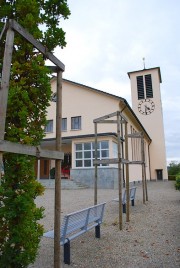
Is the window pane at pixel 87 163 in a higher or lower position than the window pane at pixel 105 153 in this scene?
lower

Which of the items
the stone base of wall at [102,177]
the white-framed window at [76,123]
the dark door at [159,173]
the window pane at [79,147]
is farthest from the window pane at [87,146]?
the dark door at [159,173]

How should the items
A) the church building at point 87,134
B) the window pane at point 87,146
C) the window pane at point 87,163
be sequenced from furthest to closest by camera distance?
the window pane at point 87,146 < the window pane at point 87,163 < the church building at point 87,134

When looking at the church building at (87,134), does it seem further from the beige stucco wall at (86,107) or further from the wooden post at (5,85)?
the wooden post at (5,85)

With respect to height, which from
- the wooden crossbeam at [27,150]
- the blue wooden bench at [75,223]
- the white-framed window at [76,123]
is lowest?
the blue wooden bench at [75,223]

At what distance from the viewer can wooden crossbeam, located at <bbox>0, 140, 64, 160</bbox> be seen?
283 cm

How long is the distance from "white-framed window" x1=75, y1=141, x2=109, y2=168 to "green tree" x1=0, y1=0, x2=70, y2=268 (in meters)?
16.8

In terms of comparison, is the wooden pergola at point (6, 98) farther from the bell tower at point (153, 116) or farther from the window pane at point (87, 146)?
the bell tower at point (153, 116)

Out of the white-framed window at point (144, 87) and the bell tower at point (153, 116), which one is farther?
the white-framed window at point (144, 87)

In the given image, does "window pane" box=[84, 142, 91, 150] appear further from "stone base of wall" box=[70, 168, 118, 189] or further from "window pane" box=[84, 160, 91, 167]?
"stone base of wall" box=[70, 168, 118, 189]

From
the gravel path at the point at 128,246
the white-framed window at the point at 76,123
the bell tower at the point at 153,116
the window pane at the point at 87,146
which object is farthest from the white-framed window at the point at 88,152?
the bell tower at the point at 153,116

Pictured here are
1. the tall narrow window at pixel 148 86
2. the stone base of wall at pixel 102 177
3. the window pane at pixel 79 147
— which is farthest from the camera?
the tall narrow window at pixel 148 86

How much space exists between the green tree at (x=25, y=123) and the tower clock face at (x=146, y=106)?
34114 millimetres

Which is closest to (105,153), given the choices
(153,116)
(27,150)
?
(27,150)

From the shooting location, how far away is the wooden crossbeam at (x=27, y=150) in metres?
2.83
